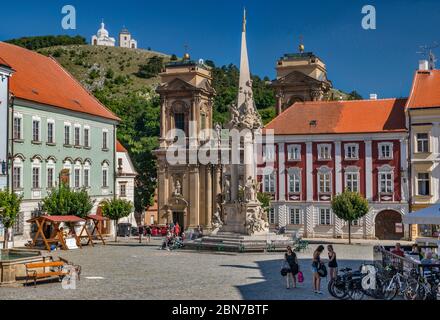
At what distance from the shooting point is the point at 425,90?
47.4m

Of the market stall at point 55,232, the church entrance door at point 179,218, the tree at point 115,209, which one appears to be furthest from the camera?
the church entrance door at point 179,218

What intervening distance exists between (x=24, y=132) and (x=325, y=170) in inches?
825

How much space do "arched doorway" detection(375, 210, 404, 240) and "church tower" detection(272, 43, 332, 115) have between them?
15.0 metres

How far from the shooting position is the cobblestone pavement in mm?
19906

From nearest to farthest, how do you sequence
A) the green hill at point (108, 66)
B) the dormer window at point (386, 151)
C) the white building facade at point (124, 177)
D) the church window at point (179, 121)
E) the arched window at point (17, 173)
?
the arched window at point (17, 173), the dormer window at point (386, 151), the white building facade at point (124, 177), the church window at point (179, 121), the green hill at point (108, 66)

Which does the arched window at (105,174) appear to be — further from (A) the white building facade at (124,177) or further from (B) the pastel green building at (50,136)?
(A) the white building facade at (124,177)

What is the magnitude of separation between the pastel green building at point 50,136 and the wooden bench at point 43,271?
17.2 meters

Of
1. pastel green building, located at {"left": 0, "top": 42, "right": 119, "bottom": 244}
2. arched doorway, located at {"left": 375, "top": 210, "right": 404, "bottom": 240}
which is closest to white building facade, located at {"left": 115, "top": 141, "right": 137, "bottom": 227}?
pastel green building, located at {"left": 0, "top": 42, "right": 119, "bottom": 244}

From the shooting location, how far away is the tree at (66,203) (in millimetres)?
39156

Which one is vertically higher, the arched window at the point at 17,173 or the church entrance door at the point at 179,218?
the arched window at the point at 17,173

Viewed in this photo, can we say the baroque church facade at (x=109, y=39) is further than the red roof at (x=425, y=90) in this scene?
Yes

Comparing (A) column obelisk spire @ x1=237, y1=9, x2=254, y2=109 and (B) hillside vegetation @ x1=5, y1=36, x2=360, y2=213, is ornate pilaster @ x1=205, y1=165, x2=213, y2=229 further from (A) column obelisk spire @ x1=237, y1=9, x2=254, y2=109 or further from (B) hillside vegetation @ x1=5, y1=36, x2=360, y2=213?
(A) column obelisk spire @ x1=237, y1=9, x2=254, y2=109

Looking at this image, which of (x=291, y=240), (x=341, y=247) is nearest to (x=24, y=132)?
(x=291, y=240)

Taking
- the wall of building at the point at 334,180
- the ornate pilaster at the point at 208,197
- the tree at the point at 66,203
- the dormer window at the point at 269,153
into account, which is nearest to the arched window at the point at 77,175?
the tree at the point at 66,203
